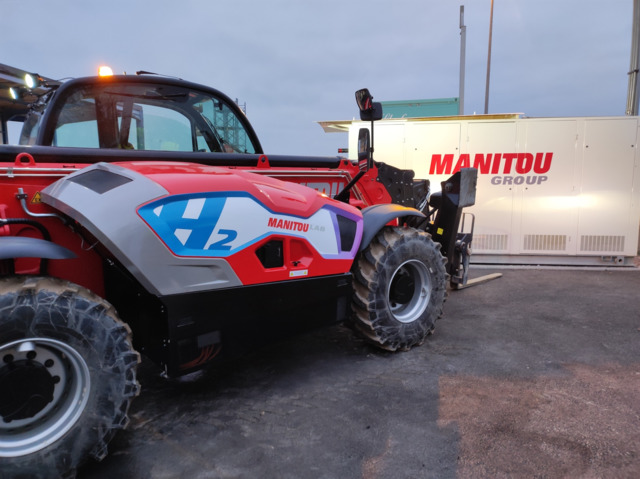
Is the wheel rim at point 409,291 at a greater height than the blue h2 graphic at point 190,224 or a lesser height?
lesser

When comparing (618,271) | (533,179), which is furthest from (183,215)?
(618,271)

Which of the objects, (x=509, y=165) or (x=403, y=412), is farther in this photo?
(x=509, y=165)

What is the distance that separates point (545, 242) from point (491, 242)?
2.79ft

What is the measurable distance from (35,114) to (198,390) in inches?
93.4

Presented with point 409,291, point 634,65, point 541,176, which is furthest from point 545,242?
point 409,291

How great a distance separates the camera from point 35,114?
3201mm

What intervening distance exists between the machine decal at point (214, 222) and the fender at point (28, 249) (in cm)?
39

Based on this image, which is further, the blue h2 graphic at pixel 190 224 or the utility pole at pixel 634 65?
the utility pole at pixel 634 65

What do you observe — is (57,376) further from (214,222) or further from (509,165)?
(509,165)

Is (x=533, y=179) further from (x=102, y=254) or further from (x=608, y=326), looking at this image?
(x=102, y=254)

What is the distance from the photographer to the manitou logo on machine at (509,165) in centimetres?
701

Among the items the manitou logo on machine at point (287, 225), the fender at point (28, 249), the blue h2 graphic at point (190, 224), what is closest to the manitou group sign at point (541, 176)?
the manitou logo on machine at point (287, 225)

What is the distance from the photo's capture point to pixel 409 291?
3475 mm

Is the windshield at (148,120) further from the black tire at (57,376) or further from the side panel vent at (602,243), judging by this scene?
the side panel vent at (602,243)
